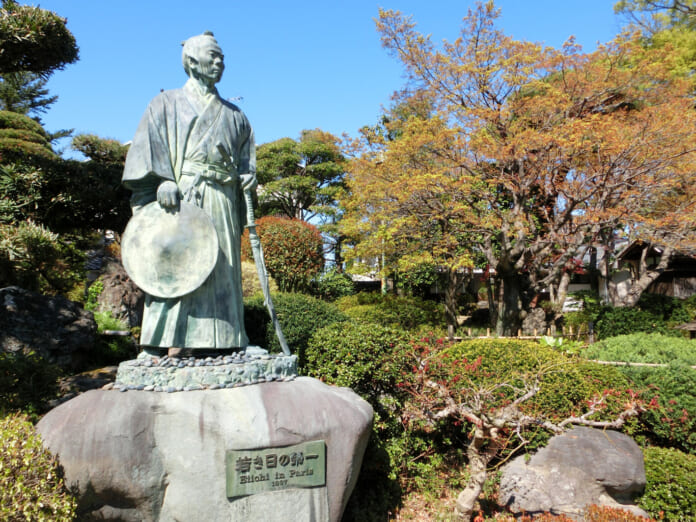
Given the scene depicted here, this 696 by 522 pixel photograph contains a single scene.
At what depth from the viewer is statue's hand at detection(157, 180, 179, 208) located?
14.3 feet

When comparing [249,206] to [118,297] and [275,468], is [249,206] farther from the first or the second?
[118,297]

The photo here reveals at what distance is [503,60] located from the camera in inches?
449

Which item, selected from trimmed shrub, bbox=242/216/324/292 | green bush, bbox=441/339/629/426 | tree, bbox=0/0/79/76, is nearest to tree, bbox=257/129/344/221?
trimmed shrub, bbox=242/216/324/292

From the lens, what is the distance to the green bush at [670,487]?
528 cm

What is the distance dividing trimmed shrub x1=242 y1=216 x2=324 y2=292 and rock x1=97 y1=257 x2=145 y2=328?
14.7ft

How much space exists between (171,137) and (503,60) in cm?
928

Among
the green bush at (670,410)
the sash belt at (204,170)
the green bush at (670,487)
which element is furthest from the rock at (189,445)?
the green bush at (670,410)

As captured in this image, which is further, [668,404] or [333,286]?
[333,286]

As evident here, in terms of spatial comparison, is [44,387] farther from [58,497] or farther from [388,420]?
[388,420]

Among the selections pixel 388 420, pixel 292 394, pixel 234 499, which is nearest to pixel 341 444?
pixel 292 394

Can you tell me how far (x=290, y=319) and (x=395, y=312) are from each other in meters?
5.76

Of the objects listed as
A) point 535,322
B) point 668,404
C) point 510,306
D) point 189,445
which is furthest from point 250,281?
point 189,445

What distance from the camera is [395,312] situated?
13039 mm

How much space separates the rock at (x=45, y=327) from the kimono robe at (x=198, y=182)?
450cm
